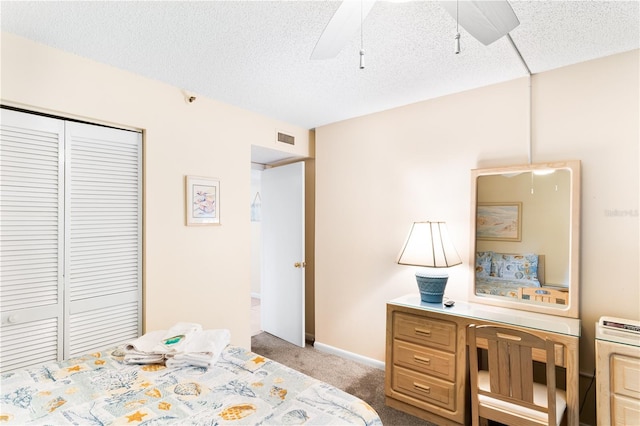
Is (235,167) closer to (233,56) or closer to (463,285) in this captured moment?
(233,56)

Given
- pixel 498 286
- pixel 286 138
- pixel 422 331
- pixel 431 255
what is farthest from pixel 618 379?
pixel 286 138

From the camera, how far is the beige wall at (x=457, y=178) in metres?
2.13

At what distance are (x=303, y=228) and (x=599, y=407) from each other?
273cm

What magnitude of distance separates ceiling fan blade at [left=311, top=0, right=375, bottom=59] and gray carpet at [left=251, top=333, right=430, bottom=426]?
243 centimetres

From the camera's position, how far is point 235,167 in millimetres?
3129

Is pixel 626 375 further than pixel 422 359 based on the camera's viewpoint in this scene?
No

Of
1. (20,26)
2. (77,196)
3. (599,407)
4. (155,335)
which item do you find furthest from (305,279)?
(20,26)

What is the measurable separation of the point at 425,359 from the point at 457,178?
4.73ft

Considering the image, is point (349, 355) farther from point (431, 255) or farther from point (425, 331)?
point (431, 255)

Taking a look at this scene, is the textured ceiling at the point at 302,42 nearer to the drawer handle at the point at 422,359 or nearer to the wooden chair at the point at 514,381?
the wooden chair at the point at 514,381

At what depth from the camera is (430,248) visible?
8.50 ft

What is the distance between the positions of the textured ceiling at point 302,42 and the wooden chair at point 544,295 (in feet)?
5.10

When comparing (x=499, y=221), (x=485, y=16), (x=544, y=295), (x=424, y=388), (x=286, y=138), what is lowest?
(x=424, y=388)

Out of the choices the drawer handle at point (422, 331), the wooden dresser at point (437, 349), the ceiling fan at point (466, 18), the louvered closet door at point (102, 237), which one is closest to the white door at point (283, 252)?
the wooden dresser at point (437, 349)
